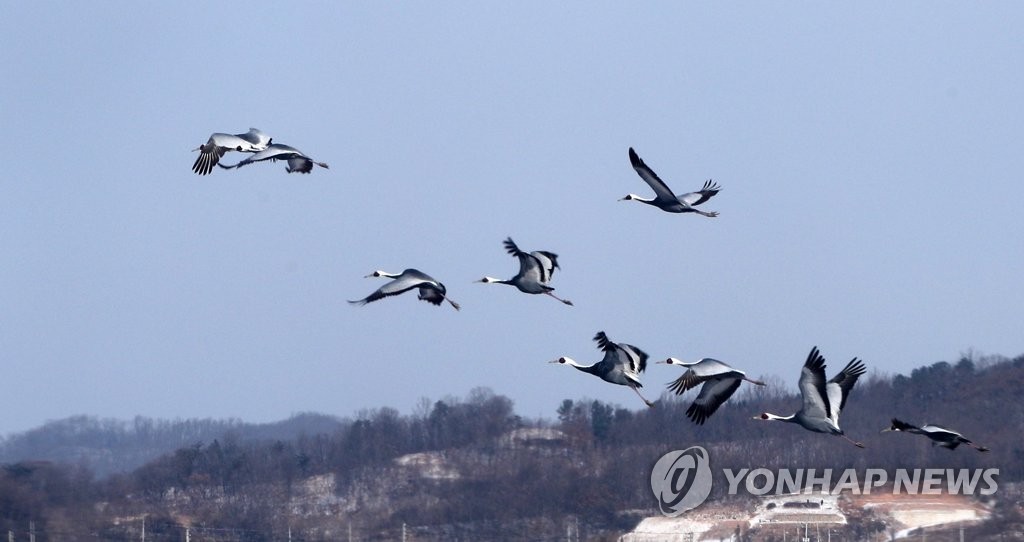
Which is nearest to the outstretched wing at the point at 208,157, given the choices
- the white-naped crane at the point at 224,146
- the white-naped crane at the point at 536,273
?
the white-naped crane at the point at 224,146

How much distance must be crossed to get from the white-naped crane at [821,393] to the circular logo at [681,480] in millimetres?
36482

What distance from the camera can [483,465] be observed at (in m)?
75.4

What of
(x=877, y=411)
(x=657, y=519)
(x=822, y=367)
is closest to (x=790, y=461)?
(x=657, y=519)

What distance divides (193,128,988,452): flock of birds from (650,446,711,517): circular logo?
3401cm

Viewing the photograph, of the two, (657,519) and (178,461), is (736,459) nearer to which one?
(657,519)

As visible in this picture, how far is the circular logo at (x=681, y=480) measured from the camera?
62.9 m

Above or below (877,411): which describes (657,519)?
below

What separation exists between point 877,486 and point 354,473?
1170 inches

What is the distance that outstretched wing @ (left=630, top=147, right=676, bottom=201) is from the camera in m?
28.8

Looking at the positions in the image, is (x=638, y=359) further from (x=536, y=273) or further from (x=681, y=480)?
(x=681, y=480)

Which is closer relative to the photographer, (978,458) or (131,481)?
(978,458)

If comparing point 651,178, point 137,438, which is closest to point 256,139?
point 651,178

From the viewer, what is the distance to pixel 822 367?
25109 millimetres

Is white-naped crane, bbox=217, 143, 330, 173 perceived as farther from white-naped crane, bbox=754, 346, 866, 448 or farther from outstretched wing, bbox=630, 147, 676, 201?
white-naped crane, bbox=754, 346, 866, 448
